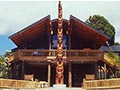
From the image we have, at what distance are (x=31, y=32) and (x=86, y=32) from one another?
20.5ft

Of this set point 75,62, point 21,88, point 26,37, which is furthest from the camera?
point 26,37

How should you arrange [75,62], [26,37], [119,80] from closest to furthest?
1. [119,80]
2. [75,62]
3. [26,37]

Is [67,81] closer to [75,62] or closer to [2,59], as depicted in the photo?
[75,62]

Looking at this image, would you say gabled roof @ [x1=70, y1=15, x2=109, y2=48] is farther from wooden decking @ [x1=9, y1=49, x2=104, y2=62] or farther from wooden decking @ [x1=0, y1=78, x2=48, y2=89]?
wooden decking @ [x1=0, y1=78, x2=48, y2=89]

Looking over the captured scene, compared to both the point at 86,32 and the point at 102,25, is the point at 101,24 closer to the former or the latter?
the point at 102,25

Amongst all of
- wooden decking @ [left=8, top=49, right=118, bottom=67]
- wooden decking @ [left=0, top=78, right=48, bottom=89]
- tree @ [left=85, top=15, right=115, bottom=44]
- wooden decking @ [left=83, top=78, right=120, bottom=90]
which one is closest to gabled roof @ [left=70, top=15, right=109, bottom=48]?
wooden decking @ [left=8, top=49, right=118, bottom=67]

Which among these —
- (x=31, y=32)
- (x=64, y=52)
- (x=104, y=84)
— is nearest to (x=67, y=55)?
(x=64, y=52)

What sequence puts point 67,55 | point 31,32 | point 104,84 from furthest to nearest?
point 31,32 < point 67,55 < point 104,84

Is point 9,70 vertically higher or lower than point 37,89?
higher

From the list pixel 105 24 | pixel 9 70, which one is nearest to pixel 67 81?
pixel 9 70

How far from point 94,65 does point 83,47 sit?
3.87m

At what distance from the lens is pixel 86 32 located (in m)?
39.5

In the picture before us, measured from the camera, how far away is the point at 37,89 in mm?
30234

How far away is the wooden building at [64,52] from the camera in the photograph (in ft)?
122
